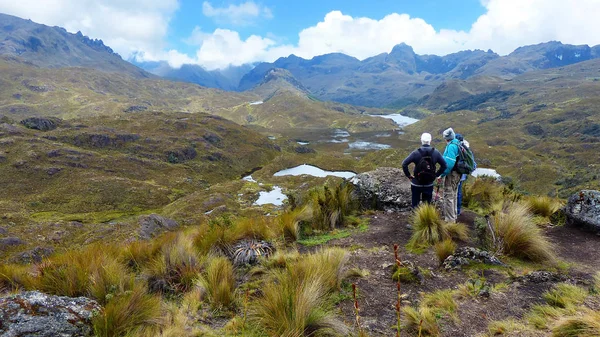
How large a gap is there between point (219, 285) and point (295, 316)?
6.38 feet

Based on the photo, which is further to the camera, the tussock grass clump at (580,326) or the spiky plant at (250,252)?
the spiky plant at (250,252)

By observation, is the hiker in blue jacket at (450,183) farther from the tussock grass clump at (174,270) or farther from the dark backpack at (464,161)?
the tussock grass clump at (174,270)

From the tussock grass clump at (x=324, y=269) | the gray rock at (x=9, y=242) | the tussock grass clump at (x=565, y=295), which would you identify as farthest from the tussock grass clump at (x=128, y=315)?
the gray rock at (x=9, y=242)

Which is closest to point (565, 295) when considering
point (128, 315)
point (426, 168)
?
point (426, 168)

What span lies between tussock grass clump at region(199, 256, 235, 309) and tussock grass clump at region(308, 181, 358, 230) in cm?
468

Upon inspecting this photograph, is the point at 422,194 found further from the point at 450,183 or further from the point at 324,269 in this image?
the point at 324,269

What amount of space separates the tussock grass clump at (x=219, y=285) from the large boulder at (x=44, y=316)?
1700 mm

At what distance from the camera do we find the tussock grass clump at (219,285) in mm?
5242

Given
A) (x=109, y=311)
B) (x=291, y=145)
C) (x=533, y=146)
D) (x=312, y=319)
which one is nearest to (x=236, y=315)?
(x=312, y=319)

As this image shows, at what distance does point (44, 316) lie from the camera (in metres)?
3.80

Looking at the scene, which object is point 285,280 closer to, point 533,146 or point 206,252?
point 206,252

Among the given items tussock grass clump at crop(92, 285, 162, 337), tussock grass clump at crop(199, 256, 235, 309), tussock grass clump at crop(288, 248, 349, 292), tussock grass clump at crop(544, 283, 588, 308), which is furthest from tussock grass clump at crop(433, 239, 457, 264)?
tussock grass clump at crop(92, 285, 162, 337)

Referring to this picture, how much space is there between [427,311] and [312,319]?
6.02ft

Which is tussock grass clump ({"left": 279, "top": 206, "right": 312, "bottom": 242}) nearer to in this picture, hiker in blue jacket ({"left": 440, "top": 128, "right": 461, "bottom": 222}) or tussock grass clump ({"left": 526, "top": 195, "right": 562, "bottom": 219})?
hiker in blue jacket ({"left": 440, "top": 128, "right": 461, "bottom": 222})
